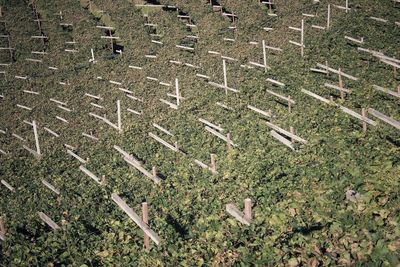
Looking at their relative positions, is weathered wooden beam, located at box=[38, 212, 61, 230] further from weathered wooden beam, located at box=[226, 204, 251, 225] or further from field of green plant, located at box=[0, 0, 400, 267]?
weathered wooden beam, located at box=[226, 204, 251, 225]

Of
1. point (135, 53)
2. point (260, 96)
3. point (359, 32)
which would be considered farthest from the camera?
point (135, 53)

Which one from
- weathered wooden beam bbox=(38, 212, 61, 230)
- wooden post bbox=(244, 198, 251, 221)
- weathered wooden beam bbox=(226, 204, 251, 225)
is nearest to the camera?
wooden post bbox=(244, 198, 251, 221)

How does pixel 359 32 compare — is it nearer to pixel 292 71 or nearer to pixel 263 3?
pixel 292 71

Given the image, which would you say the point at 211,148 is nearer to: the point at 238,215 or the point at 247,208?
the point at 238,215

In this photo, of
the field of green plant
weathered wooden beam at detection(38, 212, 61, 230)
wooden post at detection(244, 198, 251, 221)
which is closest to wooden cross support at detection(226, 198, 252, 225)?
wooden post at detection(244, 198, 251, 221)

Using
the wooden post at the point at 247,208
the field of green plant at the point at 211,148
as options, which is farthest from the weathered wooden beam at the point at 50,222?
the wooden post at the point at 247,208

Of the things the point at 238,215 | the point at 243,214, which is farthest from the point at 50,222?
the point at 243,214

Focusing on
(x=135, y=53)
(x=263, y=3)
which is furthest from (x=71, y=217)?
(x=263, y=3)

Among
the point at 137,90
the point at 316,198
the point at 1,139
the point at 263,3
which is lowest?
the point at 1,139
